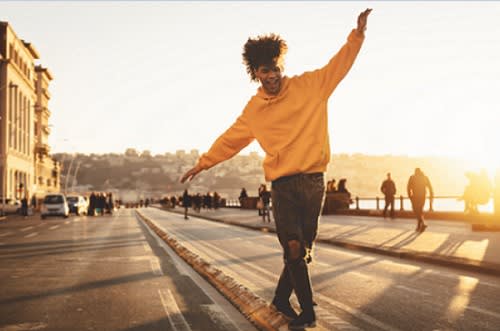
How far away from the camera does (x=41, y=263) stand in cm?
1241

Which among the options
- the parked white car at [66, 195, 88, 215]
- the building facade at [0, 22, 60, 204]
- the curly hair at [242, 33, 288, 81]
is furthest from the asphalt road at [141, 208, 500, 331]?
the building facade at [0, 22, 60, 204]

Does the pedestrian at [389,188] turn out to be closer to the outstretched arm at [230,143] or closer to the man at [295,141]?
the outstretched arm at [230,143]

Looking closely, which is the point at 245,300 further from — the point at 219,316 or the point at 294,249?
the point at 294,249

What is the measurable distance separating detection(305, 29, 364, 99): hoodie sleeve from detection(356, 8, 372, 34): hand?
0.15 ft

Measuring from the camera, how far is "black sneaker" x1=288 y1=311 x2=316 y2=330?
Answer: 546cm

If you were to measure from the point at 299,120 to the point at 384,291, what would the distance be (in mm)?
3750

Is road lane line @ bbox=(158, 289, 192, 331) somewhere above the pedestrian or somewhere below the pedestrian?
below

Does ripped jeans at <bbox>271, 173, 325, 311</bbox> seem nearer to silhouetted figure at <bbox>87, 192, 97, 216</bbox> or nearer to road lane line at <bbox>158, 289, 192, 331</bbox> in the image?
road lane line at <bbox>158, 289, 192, 331</bbox>

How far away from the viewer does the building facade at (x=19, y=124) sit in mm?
74312

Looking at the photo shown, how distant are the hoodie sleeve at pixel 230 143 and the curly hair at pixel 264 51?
1.78 ft

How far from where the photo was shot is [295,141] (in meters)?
5.40

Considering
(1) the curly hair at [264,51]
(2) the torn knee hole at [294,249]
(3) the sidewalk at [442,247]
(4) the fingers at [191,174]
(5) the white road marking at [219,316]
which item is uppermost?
(1) the curly hair at [264,51]

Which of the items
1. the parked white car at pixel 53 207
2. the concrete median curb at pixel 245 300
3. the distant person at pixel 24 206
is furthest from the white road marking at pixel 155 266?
the distant person at pixel 24 206

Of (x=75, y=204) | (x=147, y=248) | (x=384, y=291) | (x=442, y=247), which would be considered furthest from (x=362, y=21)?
(x=75, y=204)
